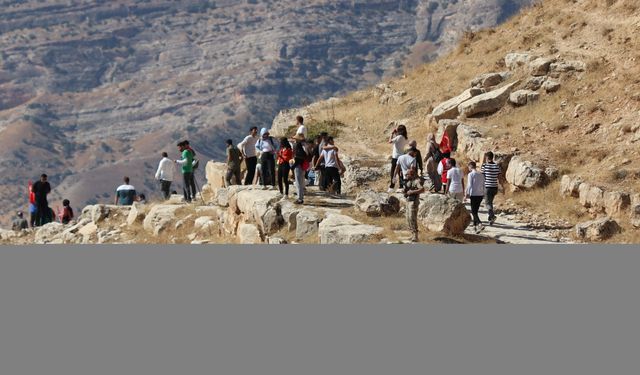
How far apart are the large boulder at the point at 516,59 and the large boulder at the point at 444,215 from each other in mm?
15244

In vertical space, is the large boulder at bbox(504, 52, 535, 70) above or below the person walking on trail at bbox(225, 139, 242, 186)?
above

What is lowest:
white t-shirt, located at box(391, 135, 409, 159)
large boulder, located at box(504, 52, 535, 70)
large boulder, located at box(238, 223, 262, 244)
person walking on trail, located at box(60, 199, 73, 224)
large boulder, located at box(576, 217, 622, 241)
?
large boulder, located at box(576, 217, 622, 241)

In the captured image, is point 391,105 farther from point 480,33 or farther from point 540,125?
point 540,125

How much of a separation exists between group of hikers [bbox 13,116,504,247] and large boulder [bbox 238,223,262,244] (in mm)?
1041

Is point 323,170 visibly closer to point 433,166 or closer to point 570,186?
point 433,166

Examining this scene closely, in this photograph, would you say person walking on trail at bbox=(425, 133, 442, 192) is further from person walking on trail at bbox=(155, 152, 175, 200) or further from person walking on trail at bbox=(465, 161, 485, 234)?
person walking on trail at bbox=(155, 152, 175, 200)

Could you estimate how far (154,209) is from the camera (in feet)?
115

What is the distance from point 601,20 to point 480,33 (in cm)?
686

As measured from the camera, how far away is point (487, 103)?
4038cm

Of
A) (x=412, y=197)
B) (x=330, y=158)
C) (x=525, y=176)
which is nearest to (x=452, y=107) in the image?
(x=525, y=176)

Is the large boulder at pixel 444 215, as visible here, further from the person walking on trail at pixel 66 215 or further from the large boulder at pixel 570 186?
the person walking on trail at pixel 66 215

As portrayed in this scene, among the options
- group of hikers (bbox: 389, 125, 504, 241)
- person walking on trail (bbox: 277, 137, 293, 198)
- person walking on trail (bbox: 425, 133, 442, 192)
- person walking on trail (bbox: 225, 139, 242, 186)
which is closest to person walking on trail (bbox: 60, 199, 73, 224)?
person walking on trail (bbox: 225, 139, 242, 186)

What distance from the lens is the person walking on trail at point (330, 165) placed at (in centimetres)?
3200

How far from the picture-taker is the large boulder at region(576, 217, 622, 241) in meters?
29.0
